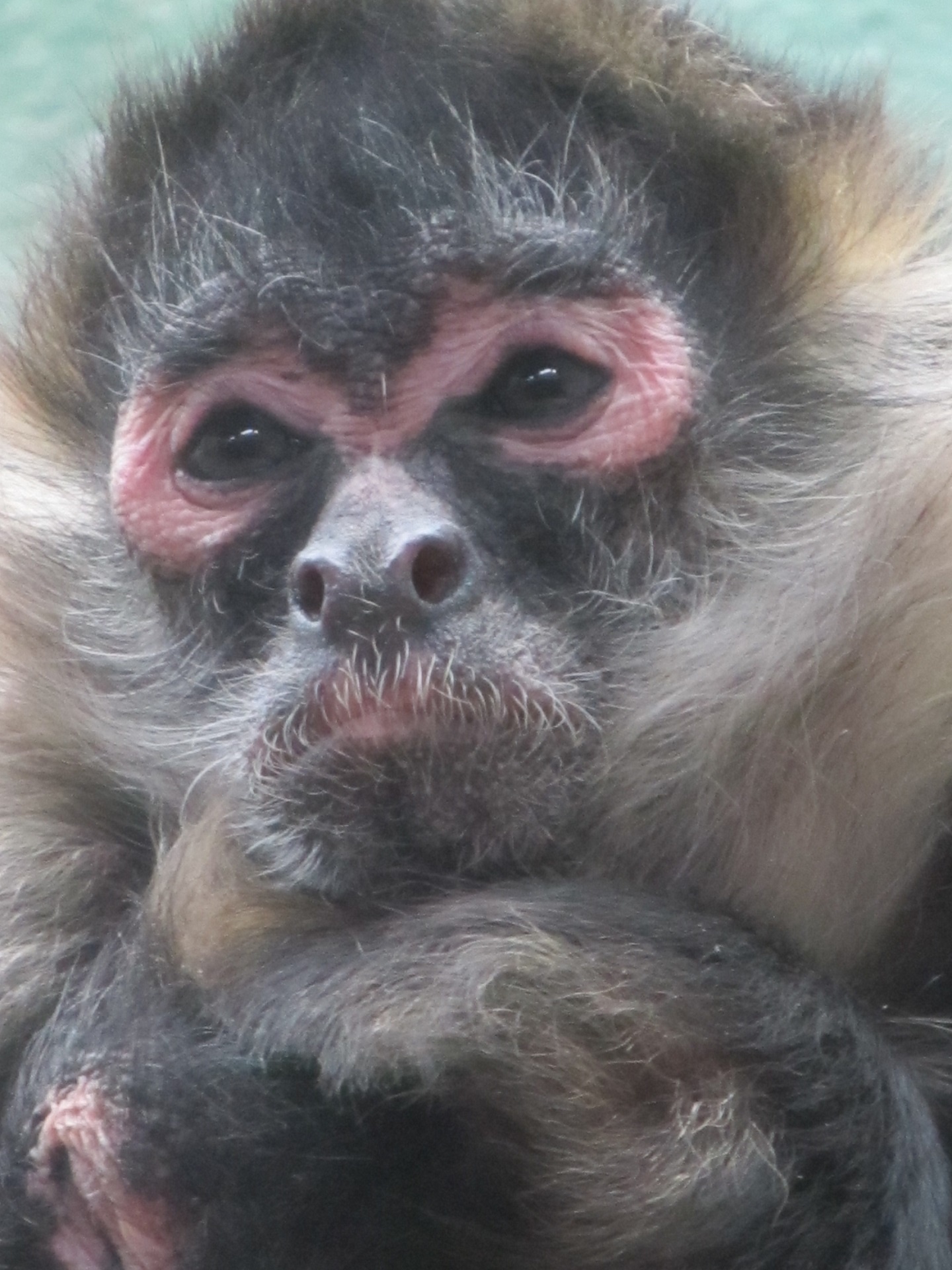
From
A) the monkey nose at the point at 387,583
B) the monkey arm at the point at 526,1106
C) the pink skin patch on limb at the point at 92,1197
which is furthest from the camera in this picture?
the monkey nose at the point at 387,583

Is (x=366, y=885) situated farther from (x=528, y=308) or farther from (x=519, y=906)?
(x=528, y=308)

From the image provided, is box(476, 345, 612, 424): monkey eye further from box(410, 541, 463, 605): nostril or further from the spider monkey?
box(410, 541, 463, 605): nostril

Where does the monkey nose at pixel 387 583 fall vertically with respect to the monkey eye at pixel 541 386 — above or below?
below

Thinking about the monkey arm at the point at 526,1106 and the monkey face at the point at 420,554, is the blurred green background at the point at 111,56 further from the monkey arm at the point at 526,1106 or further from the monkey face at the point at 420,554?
the monkey arm at the point at 526,1106

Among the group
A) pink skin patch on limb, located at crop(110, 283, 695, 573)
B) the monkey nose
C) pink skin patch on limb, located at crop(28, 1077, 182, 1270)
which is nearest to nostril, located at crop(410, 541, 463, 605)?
the monkey nose

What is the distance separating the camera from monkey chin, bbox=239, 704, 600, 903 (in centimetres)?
158

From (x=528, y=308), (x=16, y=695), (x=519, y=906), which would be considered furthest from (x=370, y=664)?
(x=16, y=695)

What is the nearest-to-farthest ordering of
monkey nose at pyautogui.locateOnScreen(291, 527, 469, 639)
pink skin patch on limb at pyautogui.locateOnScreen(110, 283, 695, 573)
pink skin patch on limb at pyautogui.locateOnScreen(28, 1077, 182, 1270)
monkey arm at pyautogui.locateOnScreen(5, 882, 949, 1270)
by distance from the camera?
monkey arm at pyautogui.locateOnScreen(5, 882, 949, 1270) → pink skin patch on limb at pyautogui.locateOnScreen(28, 1077, 182, 1270) → monkey nose at pyautogui.locateOnScreen(291, 527, 469, 639) → pink skin patch on limb at pyautogui.locateOnScreen(110, 283, 695, 573)

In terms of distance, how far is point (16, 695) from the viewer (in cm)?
A: 191

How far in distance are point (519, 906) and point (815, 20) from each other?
170 cm

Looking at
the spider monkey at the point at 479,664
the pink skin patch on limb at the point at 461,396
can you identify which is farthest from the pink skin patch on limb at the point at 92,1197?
the pink skin patch on limb at the point at 461,396

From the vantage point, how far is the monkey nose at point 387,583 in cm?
154

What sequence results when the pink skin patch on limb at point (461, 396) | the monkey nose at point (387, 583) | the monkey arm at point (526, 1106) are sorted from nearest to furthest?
the monkey arm at point (526, 1106) → the monkey nose at point (387, 583) → the pink skin patch on limb at point (461, 396)

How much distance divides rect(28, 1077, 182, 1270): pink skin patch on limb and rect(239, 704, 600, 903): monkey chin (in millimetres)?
265
